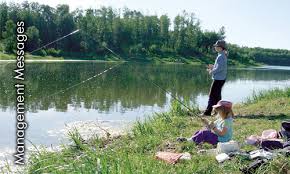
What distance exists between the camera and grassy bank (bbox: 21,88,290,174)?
504 cm

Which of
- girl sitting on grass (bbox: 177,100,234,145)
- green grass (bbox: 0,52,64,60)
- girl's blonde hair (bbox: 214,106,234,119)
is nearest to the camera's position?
girl sitting on grass (bbox: 177,100,234,145)

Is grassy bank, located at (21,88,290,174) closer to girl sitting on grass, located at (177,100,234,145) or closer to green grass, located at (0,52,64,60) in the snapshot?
girl sitting on grass, located at (177,100,234,145)

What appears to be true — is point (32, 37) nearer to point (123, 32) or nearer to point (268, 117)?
point (123, 32)

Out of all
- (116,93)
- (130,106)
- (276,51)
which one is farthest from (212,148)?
(276,51)

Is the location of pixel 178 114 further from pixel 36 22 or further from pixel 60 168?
pixel 36 22

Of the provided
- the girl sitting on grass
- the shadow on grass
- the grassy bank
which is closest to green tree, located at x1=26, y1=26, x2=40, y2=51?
the grassy bank

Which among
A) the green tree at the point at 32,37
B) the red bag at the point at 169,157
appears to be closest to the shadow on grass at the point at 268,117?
the red bag at the point at 169,157

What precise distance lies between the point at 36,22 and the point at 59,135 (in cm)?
7131

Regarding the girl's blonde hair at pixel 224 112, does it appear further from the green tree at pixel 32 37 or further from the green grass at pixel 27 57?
the green tree at pixel 32 37

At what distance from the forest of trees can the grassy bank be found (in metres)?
58.1

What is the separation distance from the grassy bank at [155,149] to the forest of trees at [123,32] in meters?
58.1

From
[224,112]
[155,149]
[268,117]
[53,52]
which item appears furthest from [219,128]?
[53,52]

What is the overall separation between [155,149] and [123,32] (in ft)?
286

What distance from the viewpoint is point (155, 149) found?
7.79m
